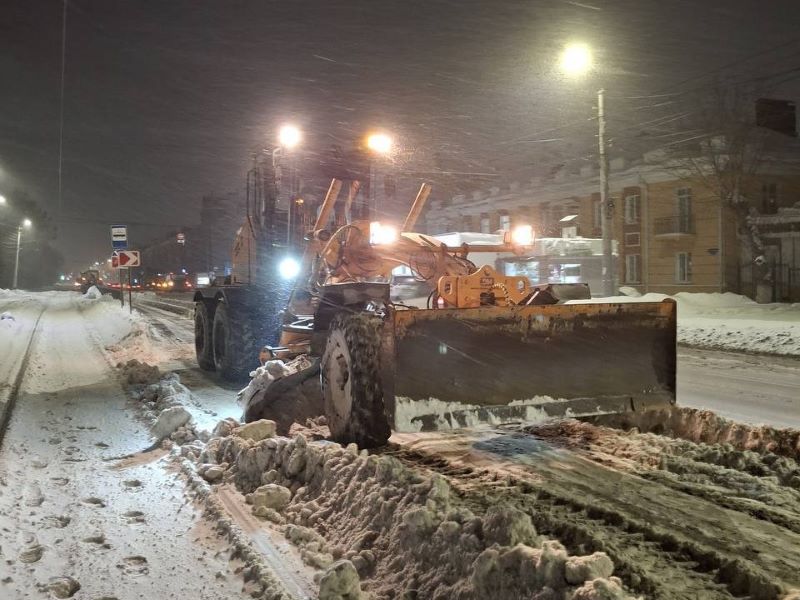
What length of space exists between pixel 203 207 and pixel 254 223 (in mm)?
4437

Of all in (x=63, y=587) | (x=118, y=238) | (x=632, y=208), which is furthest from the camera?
(x=632, y=208)

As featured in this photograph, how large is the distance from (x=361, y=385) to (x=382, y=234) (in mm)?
2123

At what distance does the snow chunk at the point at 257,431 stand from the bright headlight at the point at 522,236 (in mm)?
3428

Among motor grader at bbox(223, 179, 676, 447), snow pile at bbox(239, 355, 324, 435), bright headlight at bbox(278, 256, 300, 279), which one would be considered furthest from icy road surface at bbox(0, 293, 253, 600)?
bright headlight at bbox(278, 256, 300, 279)

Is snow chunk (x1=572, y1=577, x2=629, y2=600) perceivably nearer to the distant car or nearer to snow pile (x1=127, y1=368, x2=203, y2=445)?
snow pile (x1=127, y1=368, x2=203, y2=445)

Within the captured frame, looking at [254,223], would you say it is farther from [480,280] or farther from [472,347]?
[472,347]

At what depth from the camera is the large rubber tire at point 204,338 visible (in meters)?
12.4

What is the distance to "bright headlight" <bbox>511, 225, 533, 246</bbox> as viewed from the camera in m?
7.82

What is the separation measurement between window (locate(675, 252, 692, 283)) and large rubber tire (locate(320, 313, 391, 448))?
31.7 meters

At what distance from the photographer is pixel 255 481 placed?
5461 mm

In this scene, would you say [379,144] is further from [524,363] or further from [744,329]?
[744,329]

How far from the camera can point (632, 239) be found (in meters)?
36.8

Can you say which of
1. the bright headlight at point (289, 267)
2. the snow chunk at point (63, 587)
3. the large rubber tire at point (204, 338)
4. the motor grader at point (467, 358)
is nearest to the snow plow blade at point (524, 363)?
the motor grader at point (467, 358)

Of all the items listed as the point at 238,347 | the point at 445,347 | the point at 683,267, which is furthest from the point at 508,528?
the point at 683,267
